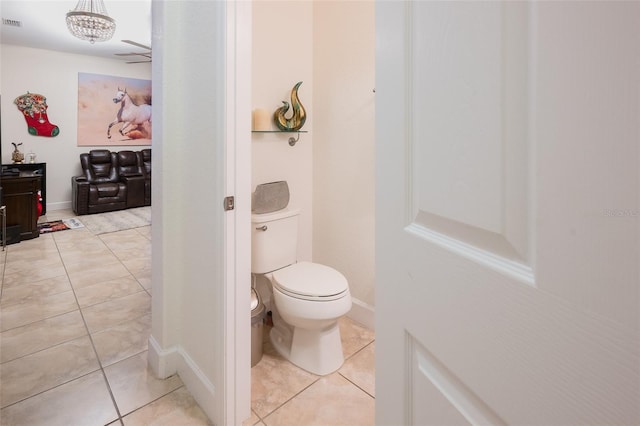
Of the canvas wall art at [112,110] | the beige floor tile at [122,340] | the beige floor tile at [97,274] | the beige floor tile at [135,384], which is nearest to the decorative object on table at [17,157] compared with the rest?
the canvas wall art at [112,110]

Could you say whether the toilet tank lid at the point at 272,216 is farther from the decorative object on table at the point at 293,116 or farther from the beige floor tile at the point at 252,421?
the beige floor tile at the point at 252,421

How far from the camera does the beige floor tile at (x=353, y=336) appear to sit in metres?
2.08

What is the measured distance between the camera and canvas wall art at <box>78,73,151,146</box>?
6.22 meters

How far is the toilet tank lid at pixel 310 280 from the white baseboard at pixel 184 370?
1.85ft

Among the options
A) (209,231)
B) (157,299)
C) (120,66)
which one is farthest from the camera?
(120,66)

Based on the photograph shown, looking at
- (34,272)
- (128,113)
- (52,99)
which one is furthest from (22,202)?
(128,113)

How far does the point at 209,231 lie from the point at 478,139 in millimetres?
1257

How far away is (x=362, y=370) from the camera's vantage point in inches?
73.8

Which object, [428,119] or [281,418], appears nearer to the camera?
[428,119]

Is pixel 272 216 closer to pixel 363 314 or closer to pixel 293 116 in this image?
pixel 293 116

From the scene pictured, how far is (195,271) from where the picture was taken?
1637 mm

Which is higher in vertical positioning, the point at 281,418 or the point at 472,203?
the point at 472,203

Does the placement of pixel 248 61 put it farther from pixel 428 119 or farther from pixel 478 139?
pixel 478 139

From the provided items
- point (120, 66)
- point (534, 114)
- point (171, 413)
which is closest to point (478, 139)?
point (534, 114)
